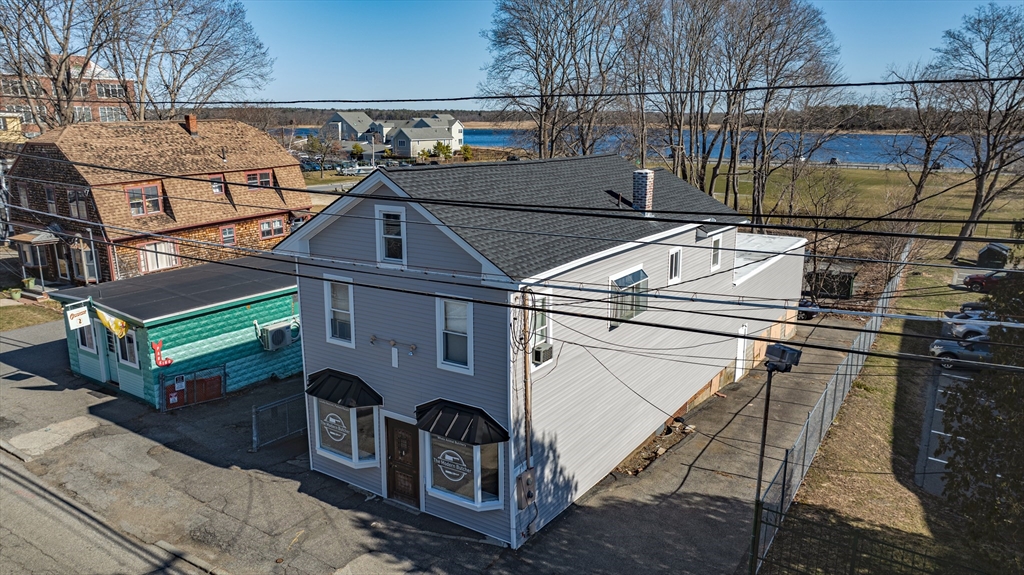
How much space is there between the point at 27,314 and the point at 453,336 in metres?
26.7

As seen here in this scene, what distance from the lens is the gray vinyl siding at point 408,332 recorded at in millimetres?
13680

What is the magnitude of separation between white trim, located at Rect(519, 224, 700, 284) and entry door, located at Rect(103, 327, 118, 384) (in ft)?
52.0

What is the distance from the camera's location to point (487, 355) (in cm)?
1364

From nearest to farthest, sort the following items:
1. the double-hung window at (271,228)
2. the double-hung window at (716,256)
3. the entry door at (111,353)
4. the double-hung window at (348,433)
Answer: the double-hung window at (348,433) → the double-hung window at (716,256) → the entry door at (111,353) → the double-hung window at (271,228)

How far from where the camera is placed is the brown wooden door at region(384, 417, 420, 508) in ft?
50.2

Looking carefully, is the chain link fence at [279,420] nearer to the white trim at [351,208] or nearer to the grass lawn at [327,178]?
the white trim at [351,208]

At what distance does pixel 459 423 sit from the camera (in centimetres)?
1392

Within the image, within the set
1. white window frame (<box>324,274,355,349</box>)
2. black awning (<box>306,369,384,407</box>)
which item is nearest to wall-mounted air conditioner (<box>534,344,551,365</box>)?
black awning (<box>306,369,384,407</box>)

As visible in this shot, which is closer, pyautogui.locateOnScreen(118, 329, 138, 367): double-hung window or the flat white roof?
pyautogui.locateOnScreen(118, 329, 138, 367): double-hung window

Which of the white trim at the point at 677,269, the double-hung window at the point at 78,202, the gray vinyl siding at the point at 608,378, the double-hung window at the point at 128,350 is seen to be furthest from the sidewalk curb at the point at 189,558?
the double-hung window at the point at 78,202

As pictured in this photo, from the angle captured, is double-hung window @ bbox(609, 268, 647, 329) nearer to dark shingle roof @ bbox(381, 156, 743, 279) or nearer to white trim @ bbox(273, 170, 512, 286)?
dark shingle roof @ bbox(381, 156, 743, 279)

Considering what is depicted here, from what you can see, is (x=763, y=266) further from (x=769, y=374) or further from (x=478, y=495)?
(x=478, y=495)

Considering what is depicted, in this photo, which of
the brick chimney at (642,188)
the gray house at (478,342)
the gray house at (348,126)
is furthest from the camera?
the gray house at (348,126)

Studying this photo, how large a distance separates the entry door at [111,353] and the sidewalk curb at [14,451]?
13.8ft
